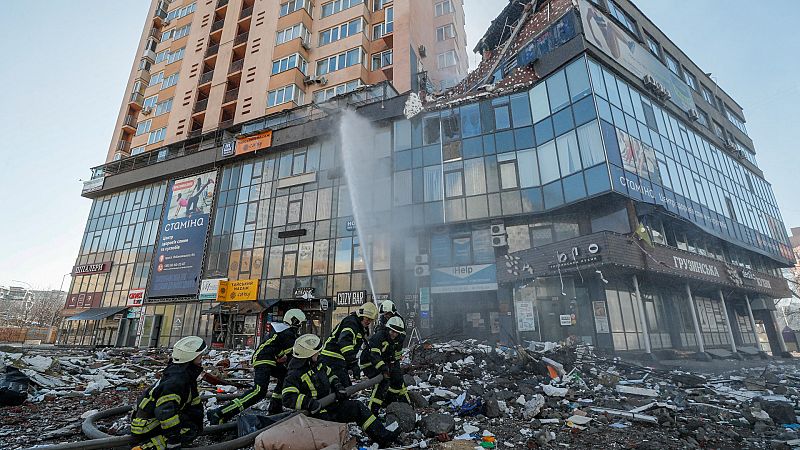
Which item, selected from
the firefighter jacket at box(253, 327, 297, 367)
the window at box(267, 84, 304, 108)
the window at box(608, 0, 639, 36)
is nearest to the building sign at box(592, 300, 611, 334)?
the firefighter jacket at box(253, 327, 297, 367)

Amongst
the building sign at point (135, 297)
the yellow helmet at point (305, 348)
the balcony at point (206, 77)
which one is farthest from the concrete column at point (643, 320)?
the balcony at point (206, 77)

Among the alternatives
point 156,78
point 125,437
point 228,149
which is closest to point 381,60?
point 228,149

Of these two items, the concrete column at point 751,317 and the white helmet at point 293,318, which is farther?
the concrete column at point 751,317

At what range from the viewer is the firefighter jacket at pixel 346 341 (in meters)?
6.48

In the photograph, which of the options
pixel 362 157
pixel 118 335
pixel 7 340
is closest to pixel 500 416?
pixel 362 157

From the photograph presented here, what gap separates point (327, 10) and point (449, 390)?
1249 inches

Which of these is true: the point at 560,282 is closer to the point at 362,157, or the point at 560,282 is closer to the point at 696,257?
the point at 696,257

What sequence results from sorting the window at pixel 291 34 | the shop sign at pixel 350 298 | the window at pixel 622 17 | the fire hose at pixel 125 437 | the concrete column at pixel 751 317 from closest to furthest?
the fire hose at pixel 125 437 < the shop sign at pixel 350 298 < the window at pixel 622 17 < the concrete column at pixel 751 317 < the window at pixel 291 34

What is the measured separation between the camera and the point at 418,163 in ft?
68.9

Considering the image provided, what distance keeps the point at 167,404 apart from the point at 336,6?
3281 cm

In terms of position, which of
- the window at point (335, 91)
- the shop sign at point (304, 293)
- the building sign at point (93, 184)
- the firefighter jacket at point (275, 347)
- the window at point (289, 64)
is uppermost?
the window at point (289, 64)

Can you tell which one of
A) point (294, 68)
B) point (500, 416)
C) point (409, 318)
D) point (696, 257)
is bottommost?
point (500, 416)

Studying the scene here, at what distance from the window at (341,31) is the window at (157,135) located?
52.9 feet

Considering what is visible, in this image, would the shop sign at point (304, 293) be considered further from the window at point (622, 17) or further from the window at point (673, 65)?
the window at point (673, 65)
